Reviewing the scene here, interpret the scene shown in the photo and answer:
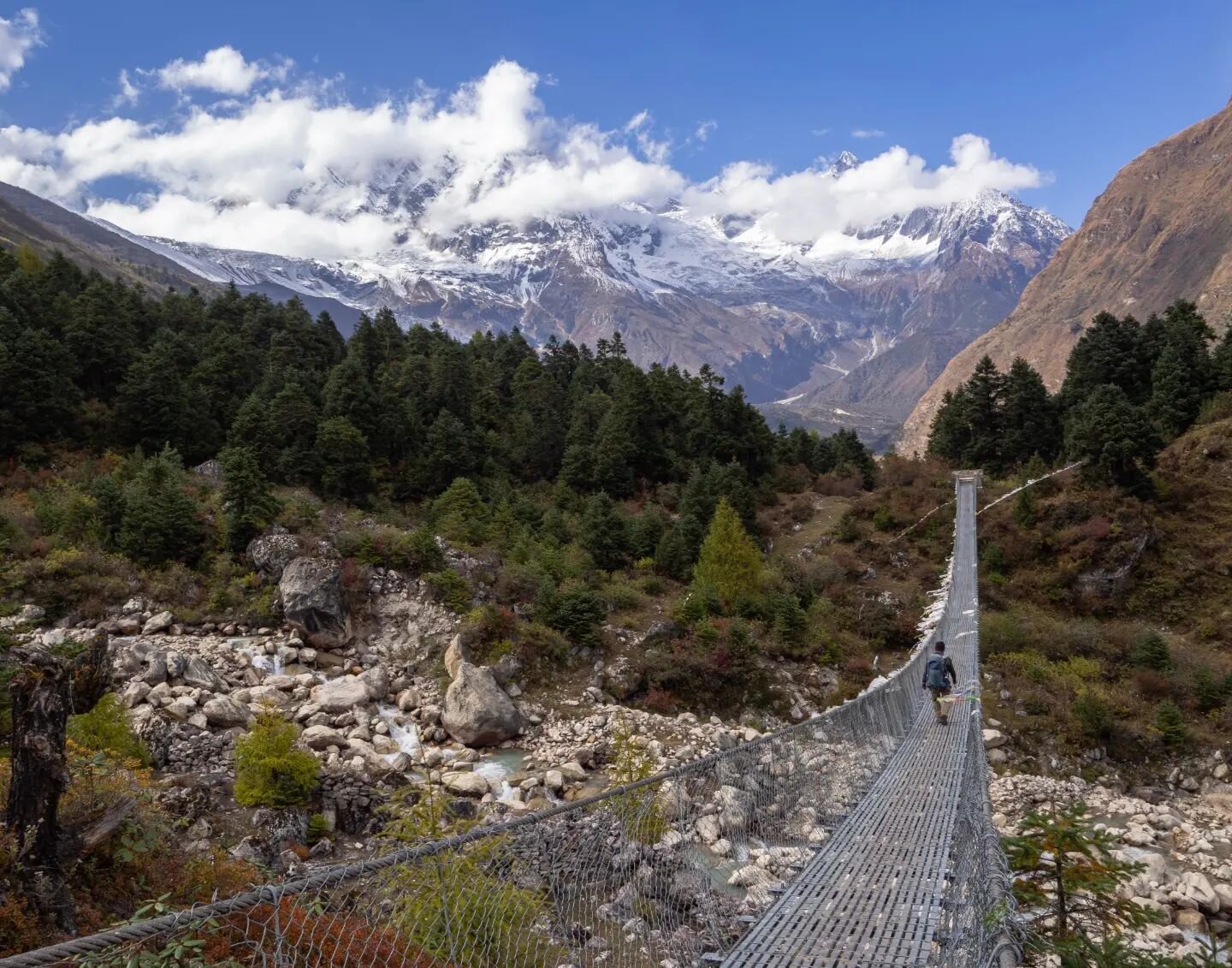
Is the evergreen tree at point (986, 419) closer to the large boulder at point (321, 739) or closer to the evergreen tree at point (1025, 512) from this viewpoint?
the evergreen tree at point (1025, 512)

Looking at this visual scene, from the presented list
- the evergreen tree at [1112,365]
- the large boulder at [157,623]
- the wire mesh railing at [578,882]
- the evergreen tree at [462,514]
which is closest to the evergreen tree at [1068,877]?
the wire mesh railing at [578,882]

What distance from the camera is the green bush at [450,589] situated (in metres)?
16.1

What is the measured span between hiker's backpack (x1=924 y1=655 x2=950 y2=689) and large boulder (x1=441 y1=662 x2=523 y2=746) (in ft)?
24.3

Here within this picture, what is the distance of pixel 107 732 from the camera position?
26.7 feet

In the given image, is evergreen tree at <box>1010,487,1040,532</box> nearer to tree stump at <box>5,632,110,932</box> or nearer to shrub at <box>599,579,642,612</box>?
shrub at <box>599,579,642,612</box>

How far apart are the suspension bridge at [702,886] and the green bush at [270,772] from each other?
117 inches

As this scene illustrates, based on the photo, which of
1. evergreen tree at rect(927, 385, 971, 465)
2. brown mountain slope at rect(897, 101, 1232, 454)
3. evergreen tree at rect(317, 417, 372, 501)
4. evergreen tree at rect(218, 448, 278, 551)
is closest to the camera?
evergreen tree at rect(218, 448, 278, 551)

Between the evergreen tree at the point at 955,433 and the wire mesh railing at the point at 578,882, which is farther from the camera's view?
the evergreen tree at the point at 955,433

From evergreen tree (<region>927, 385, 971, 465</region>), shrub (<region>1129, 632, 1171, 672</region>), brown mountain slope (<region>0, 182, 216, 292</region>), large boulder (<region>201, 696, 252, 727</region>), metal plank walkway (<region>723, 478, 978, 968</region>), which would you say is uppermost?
brown mountain slope (<region>0, 182, 216, 292</region>)

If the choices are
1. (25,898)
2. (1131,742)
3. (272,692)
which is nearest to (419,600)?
(272,692)

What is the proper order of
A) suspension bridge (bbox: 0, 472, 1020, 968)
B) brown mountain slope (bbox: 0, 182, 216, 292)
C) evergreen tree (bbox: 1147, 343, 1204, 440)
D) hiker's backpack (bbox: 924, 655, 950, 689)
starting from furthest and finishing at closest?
brown mountain slope (bbox: 0, 182, 216, 292)
evergreen tree (bbox: 1147, 343, 1204, 440)
hiker's backpack (bbox: 924, 655, 950, 689)
suspension bridge (bbox: 0, 472, 1020, 968)

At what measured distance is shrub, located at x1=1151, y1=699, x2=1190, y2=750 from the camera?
Result: 49.2 feet

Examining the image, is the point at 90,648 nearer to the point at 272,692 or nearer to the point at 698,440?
the point at 272,692

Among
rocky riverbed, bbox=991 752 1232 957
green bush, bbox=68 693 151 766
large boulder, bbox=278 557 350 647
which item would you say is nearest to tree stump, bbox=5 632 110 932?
green bush, bbox=68 693 151 766
